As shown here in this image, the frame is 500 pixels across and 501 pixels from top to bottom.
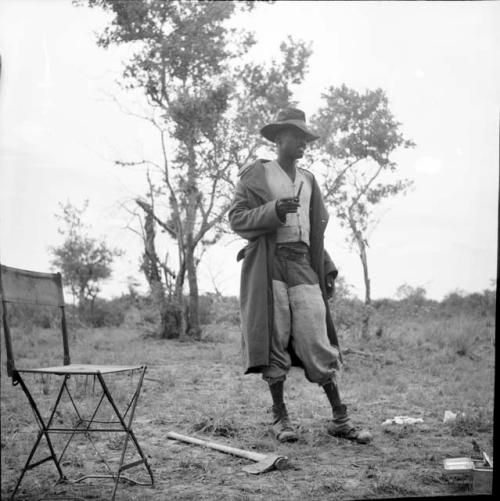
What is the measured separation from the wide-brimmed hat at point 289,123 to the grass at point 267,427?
1.72 m

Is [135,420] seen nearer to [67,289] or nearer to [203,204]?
[203,204]

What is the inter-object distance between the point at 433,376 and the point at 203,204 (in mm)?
5556

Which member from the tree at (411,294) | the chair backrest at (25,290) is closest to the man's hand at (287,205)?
the chair backrest at (25,290)

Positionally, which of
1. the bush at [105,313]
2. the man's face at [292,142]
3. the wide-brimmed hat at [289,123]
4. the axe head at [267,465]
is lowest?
the axe head at [267,465]

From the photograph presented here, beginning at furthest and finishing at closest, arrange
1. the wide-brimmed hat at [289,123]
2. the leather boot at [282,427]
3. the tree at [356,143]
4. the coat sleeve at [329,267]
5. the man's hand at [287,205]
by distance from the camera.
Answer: the tree at [356,143]
the coat sleeve at [329,267]
the wide-brimmed hat at [289,123]
the leather boot at [282,427]
the man's hand at [287,205]

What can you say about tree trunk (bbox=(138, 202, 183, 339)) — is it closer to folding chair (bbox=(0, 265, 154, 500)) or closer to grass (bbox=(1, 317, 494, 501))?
grass (bbox=(1, 317, 494, 501))

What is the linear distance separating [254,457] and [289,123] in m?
1.83

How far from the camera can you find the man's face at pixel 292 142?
3982mm


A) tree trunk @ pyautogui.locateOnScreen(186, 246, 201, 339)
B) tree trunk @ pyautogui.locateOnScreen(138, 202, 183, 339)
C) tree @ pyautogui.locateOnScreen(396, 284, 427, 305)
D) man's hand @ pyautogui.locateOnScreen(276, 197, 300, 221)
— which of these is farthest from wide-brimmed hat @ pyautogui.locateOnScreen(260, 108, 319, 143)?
tree @ pyautogui.locateOnScreen(396, 284, 427, 305)

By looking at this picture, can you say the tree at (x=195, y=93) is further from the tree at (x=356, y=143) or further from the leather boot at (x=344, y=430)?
the leather boot at (x=344, y=430)

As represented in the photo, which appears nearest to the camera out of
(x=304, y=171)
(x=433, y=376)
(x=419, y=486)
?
(x=419, y=486)

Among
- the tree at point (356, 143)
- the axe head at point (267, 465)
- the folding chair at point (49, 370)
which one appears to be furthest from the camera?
the tree at point (356, 143)

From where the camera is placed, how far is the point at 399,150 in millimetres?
10727

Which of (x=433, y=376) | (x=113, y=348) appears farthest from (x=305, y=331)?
(x=113, y=348)
